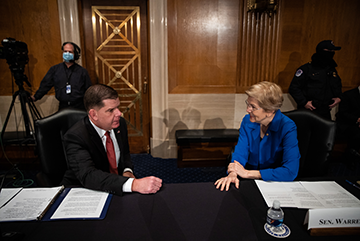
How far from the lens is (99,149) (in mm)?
1438

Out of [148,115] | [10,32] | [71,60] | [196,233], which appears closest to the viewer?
[196,233]

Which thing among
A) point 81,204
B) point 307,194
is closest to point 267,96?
point 307,194

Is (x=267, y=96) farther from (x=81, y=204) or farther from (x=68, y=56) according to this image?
(x=68, y=56)

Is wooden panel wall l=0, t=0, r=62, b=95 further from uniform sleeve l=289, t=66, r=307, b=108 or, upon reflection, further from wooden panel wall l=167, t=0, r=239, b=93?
uniform sleeve l=289, t=66, r=307, b=108

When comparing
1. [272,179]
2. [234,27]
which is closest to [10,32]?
[234,27]

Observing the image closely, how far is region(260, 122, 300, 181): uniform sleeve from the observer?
1365mm

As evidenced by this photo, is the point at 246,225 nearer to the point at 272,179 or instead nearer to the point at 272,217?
the point at 272,217

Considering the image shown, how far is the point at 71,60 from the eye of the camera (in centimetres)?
304

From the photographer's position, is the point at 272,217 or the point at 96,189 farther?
the point at 96,189

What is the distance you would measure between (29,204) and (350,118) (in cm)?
377

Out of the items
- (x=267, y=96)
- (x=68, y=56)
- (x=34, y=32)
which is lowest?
(x=267, y=96)

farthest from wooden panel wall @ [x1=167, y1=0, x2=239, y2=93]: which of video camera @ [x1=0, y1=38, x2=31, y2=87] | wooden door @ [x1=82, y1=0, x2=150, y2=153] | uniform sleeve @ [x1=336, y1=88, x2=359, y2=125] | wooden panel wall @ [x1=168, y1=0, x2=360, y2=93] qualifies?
video camera @ [x1=0, y1=38, x2=31, y2=87]

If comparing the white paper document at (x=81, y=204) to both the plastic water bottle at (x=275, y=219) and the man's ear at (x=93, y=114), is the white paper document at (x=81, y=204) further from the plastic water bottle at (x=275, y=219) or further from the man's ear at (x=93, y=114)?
the plastic water bottle at (x=275, y=219)

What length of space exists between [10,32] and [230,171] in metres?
3.71
